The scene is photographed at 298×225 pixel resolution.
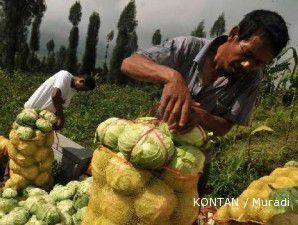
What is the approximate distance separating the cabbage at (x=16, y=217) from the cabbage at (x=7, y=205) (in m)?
0.23

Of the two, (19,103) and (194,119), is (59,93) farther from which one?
(19,103)

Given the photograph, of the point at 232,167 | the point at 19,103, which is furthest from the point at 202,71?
the point at 19,103

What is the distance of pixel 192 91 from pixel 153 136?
2.89 feet

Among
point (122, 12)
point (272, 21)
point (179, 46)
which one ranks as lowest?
point (122, 12)

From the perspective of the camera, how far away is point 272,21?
2514 mm

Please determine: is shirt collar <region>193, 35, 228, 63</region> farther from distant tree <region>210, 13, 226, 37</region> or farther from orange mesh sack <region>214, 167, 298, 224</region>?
distant tree <region>210, 13, 226, 37</region>

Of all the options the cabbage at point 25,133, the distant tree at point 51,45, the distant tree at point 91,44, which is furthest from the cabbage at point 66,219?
the distant tree at point 51,45

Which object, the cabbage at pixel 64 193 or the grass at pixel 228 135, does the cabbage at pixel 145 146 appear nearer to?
the grass at pixel 228 135

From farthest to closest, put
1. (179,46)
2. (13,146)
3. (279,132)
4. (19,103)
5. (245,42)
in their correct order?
(19,103) → (279,132) → (13,146) → (179,46) → (245,42)

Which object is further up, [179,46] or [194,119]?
[179,46]

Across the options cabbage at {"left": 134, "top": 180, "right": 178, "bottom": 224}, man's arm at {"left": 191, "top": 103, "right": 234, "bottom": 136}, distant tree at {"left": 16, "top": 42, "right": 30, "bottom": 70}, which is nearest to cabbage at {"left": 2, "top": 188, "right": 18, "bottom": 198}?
man's arm at {"left": 191, "top": 103, "right": 234, "bottom": 136}

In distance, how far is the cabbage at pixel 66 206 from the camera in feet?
13.4

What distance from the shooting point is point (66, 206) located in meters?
4.14

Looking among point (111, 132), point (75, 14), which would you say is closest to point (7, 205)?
point (111, 132)
